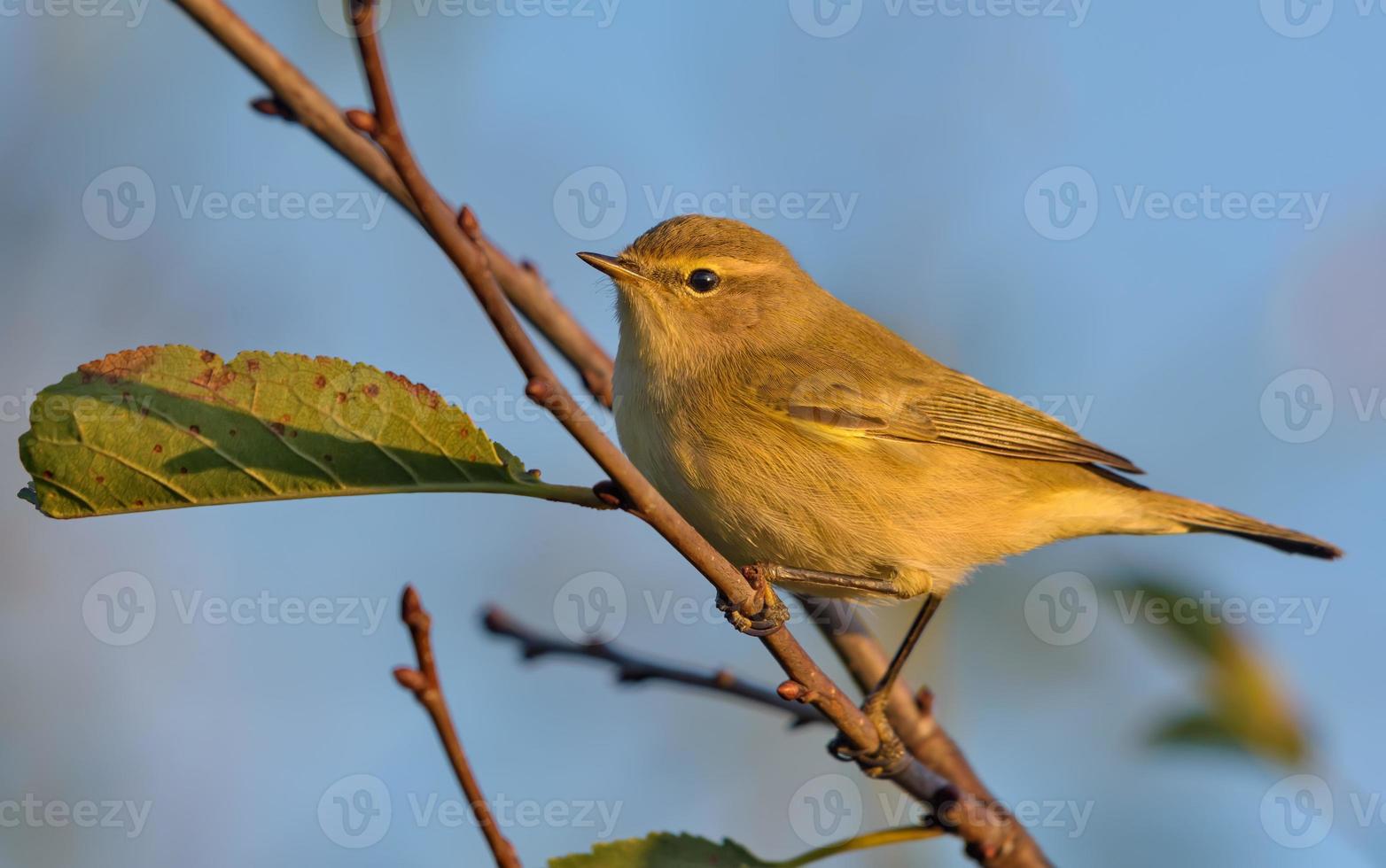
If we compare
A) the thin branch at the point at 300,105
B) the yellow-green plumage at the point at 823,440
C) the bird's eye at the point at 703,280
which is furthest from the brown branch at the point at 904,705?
the thin branch at the point at 300,105

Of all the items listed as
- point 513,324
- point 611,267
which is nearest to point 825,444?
point 611,267

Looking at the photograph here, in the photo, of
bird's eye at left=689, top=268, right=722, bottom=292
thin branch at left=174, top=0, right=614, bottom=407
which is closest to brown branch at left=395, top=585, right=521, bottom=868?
thin branch at left=174, top=0, right=614, bottom=407

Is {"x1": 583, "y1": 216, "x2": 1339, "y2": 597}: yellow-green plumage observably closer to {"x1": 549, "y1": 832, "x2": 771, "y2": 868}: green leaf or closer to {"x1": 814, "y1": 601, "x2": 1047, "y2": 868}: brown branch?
{"x1": 814, "y1": 601, "x2": 1047, "y2": 868}: brown branch

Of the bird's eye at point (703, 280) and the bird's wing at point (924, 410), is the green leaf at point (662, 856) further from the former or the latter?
the bird's eye at point (703, 280)

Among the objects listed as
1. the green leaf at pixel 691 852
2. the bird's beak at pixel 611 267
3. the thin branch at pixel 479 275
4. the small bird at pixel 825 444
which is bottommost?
the green leaf at pixel 691 852

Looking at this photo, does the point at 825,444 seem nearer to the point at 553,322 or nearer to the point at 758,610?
the point at 553,322

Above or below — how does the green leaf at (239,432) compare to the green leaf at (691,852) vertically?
above
